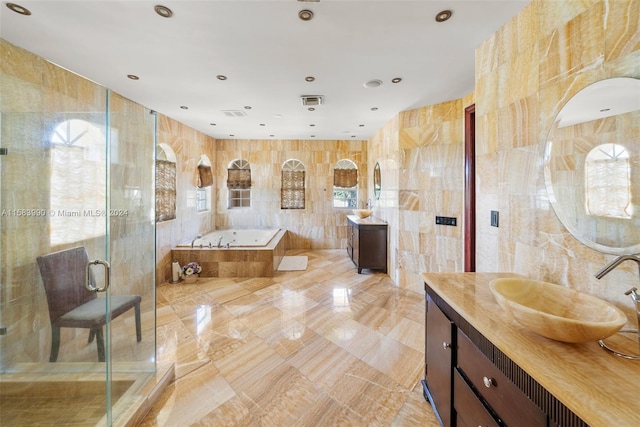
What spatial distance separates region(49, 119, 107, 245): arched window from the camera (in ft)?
6.57

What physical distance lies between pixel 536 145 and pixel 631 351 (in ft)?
3.87

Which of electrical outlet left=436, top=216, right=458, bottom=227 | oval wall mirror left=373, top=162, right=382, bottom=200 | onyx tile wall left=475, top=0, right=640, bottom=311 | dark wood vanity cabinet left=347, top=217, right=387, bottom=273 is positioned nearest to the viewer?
onyx tile wall left=475, top=0, right=640, bottom=311

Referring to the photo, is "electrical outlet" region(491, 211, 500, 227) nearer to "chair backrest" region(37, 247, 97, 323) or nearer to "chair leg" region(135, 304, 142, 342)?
"chair leg" region(135, 304, 142, 342)

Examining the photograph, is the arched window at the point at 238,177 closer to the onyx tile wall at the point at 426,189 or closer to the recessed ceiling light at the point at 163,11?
the onyx tile wall at the point at 426,189

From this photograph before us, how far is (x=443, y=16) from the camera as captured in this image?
68.7 inches

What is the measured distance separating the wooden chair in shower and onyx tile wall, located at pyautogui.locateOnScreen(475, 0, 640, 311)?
3025mm

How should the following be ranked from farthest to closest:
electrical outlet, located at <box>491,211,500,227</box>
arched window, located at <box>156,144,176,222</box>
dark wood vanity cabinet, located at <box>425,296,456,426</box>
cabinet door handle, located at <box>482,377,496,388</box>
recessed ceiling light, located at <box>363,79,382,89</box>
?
arched window, located at <box>156,144,176,222</box> < recessed ceiling light, located at <box>363,79,382,89</box> < electrical outlet, located at <box>491,211,500,227</box> < dark wood vanity cabinet, located at <box>425,296,456,426</box> < cabinet door handle, located at <box>482,377,496,388</box>

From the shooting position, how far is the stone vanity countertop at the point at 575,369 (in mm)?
626

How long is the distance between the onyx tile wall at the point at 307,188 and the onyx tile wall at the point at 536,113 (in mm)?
4218

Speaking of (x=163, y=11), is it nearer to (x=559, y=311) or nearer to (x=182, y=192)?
(x=559, y=311)

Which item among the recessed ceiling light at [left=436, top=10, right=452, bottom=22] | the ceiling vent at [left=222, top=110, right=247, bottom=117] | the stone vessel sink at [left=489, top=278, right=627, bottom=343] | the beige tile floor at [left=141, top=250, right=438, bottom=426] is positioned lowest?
the beige tile floor at [left=141, top=250, right=438, bottom=426]

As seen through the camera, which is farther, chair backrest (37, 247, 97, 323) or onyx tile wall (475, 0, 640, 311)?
chair backrest (37, 247, 97, 323)

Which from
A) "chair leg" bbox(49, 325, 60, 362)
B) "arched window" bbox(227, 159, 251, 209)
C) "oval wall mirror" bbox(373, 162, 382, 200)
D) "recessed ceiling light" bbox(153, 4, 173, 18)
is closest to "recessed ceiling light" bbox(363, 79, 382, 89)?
"recessed ceiling light" bbox(153, 4, 173, 18)

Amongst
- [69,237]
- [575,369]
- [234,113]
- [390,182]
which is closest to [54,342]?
[69,237]
